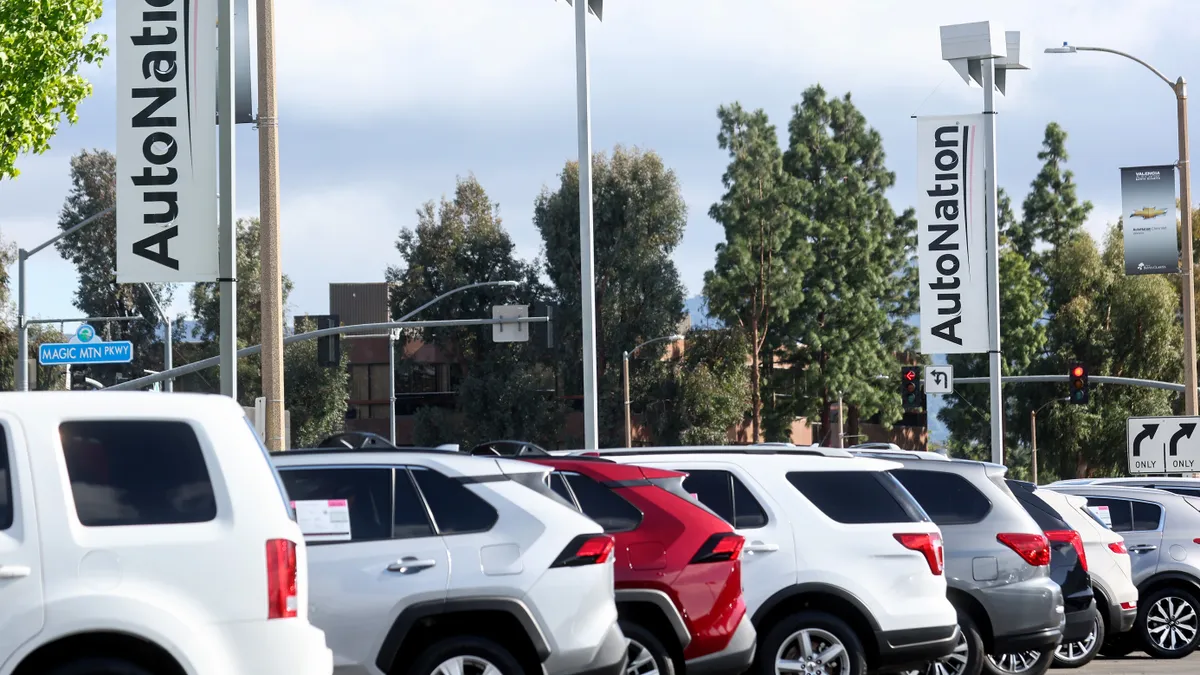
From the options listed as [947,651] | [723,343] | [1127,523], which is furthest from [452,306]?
[947,651]

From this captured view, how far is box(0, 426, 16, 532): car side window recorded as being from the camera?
254 inches

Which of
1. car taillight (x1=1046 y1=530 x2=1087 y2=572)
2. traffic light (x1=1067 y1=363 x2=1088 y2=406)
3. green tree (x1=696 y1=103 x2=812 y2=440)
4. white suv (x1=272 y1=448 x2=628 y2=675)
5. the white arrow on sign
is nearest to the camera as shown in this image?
white suv (x1=272 y1=448 x2=628 y2=675)

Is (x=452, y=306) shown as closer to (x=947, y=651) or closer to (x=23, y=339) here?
(x=23, y=339)

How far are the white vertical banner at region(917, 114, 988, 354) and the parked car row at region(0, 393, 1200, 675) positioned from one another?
1197cm

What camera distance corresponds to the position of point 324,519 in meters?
8.37

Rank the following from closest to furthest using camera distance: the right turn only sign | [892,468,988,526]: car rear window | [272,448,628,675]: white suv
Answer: [272,448,628,675]: white suv, [892,468,988,526]: car rear window, the right turn only sign

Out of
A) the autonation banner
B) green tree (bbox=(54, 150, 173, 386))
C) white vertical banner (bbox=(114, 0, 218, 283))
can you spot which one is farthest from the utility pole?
green tree (bbox=(54, 150, 173, 386))

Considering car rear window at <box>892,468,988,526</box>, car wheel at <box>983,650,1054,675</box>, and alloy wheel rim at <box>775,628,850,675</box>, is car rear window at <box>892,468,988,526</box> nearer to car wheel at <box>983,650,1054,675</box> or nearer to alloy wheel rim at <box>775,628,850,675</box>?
car wheel at <box>983,650,1054,675</box>

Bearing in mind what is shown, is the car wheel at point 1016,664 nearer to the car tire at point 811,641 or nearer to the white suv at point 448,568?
the car tire at point 811,641

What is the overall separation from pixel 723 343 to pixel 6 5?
47.6 meters

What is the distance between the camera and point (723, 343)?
220 feet

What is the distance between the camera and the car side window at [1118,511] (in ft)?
54.1

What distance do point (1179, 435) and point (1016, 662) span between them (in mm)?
18695

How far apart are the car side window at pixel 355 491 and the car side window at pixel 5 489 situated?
2055 millimetres
